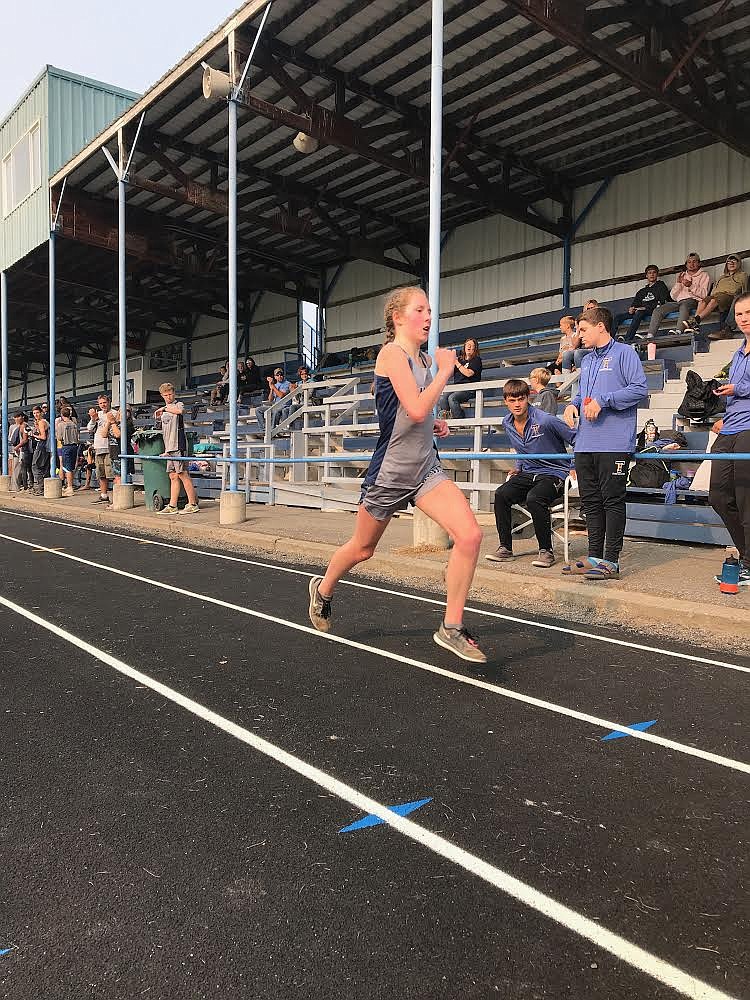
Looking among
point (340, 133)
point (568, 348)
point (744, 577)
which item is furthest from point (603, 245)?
point (744, 577)

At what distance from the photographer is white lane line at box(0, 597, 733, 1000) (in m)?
1.74

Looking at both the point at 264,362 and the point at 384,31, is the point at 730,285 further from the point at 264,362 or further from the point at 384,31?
the point at 264,362

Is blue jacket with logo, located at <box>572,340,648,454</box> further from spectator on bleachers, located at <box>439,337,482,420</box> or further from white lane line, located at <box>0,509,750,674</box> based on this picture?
spectator on bleachers, located at <box>439,337,482,420</box>

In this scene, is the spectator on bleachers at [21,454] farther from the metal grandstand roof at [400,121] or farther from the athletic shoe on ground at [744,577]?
the athletic shoe on ground at [744,577]

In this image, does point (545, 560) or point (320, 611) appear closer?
point (320, 611)

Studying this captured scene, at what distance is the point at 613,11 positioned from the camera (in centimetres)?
1061

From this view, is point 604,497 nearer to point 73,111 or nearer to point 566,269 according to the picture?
point 566,269

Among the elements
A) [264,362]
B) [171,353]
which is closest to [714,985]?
[264,362]

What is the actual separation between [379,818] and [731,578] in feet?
12.5

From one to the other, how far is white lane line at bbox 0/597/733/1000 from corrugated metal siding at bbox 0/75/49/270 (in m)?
19.3

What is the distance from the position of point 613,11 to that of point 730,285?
532 centimetres

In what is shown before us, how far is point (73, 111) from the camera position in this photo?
21172mm

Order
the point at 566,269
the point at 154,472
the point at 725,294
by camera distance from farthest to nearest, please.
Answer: the point at 566,269, the point at 154,472, the point at 725,294

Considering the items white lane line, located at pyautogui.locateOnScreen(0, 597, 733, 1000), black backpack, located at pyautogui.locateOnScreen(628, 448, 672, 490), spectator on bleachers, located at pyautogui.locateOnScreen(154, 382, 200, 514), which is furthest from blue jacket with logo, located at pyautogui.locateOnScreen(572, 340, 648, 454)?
spectator on bleachers, located at pyautogui.locateOnScreen(154, 382, 200, 514)
